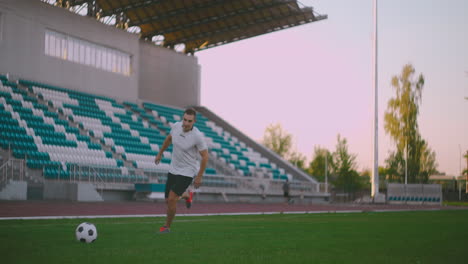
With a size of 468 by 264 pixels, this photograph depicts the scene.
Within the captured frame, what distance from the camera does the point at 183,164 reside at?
9180mm

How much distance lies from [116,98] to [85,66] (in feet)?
11.6

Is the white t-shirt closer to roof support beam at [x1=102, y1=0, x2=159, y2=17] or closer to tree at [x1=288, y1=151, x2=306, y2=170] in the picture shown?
roof support beam at [x1=102, y1=0, x2=159, y2=17]

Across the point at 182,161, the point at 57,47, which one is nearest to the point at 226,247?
the point at 182,161

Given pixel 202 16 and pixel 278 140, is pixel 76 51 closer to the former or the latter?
pixel 202 16

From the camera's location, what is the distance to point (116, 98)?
37250mm

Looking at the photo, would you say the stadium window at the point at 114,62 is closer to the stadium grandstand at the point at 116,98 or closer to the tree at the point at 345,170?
the stadium grandstand at the point at 116,98

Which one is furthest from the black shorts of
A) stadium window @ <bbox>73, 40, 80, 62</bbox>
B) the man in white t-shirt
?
stadium window @ <bbox>73, 40, 80, 62</bbox>

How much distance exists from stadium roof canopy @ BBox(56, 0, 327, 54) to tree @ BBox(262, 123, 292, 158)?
3882cm

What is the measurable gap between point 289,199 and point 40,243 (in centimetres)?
2778

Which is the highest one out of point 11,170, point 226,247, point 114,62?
point 114,62

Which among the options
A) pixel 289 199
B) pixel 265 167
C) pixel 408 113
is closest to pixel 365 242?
pixel 289 199

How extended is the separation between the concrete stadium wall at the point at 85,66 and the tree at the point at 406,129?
59.4ft

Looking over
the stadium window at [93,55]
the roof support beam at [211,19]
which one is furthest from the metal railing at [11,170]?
the roof support beam at [211,19]

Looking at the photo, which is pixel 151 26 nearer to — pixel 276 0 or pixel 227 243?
pixel 276 0
